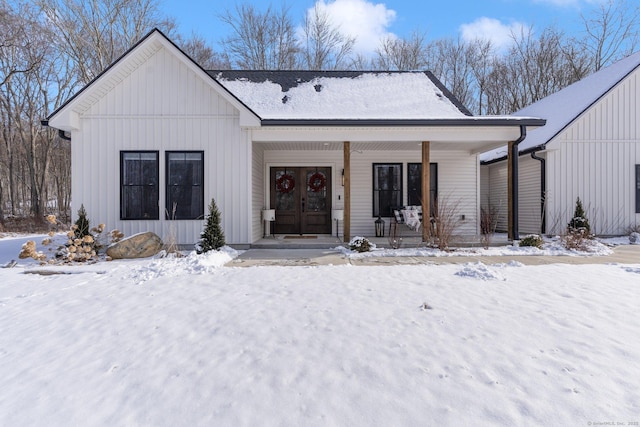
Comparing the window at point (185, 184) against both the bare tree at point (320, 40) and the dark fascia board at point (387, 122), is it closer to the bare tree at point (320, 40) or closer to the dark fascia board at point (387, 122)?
the dark fascia board at point (387, 122)

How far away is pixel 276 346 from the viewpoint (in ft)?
8.88

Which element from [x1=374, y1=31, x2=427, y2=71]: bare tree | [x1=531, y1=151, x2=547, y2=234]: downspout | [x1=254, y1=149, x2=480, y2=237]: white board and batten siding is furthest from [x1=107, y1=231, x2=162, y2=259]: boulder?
[x1=374, y1=31, x2=427, y2=71]: bare tree

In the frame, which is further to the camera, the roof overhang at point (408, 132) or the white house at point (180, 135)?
the roof overhang at point (408, 132)

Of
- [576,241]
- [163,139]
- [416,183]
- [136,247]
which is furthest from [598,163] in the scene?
[136,247]

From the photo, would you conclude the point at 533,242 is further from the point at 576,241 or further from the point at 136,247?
the point at 136,247

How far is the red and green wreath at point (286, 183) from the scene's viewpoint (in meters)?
10.1

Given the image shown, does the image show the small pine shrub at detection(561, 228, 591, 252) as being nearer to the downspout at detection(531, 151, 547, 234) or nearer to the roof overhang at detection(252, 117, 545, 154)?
the downspout at detection(531, 151, 547, 234)

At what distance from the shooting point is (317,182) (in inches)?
399

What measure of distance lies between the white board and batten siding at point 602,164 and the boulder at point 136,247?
10186mm

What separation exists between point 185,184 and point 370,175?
5.13m

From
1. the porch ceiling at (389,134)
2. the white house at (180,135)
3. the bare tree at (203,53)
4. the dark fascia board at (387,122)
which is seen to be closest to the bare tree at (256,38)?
the bare tree at (203,53)

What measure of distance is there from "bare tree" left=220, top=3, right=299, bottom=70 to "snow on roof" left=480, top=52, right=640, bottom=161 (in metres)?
13.8

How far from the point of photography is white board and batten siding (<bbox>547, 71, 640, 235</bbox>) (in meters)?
9.58

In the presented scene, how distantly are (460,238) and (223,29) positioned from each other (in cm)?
1956
